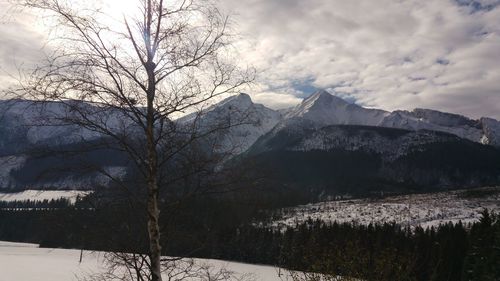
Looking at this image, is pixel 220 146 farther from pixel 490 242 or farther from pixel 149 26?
pixel 490 242

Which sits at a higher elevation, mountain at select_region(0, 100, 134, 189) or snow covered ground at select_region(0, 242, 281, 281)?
mountain at select_region(0, 100, 134, 189)

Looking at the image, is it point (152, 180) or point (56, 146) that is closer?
point (56, 146)

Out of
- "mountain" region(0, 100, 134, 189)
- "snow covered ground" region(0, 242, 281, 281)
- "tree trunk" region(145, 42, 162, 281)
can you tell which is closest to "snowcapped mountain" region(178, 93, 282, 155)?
"tree trunk" region(145, 42, 162, 281)

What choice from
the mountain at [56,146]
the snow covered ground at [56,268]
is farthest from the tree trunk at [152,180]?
the snow covered ground at [56,268]

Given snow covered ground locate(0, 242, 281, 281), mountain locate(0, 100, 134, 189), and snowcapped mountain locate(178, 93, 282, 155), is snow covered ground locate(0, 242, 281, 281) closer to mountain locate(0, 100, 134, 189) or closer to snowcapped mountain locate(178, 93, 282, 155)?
mountain locate(0, 100, 134, 189)

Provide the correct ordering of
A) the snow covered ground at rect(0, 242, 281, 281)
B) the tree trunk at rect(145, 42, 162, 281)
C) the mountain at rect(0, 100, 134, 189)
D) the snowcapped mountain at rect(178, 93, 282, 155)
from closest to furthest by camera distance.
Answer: the mountain at rect(0, 100, 134, 189) → the tree trunk at rect(145, 42, 162, 281) → the snowcapped mountain at rect(178, 93, 282, 155) → the snow covered ground at rect(0, 242, 281, 281)

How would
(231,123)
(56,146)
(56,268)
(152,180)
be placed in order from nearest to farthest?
1. (56,146)
2. (152,180)
3. (231,123)
4. (56,268)

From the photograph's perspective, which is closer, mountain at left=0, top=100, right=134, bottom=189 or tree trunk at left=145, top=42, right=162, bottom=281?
mountain at left=0, top=100, right=134, bottom=189

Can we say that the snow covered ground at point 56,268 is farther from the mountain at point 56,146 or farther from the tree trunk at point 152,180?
the mountain at point 56,146

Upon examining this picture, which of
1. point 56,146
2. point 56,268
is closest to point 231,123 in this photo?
point 56,146

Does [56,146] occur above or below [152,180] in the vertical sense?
above

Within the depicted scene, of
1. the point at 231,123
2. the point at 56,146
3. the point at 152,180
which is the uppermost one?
the point at 231,123

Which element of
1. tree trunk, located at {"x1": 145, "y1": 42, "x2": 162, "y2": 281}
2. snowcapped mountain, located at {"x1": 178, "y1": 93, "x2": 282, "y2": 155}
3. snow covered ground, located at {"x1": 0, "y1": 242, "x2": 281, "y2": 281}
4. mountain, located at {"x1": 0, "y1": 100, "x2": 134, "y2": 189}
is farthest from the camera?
snow covered ground, located at {"x1": 0, "y1": 242, "x2": 281, "y2": 281}

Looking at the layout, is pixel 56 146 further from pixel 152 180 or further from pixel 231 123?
pixel 231 123
